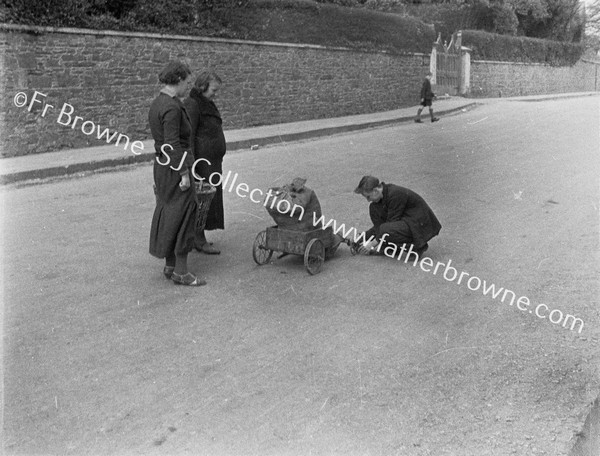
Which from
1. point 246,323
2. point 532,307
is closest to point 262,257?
point 246,323

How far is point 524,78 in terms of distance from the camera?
40.0 metres

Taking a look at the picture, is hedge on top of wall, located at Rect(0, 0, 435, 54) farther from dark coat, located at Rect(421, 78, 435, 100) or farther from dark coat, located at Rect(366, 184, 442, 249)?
dark coat, located at Rect(366, 184, 442, 249)

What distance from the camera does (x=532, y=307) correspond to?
5.51 metres

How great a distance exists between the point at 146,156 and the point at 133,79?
2896 millimetres

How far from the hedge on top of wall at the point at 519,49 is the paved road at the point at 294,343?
2796 cm

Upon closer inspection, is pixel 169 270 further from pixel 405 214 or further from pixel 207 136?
pixel 405 214

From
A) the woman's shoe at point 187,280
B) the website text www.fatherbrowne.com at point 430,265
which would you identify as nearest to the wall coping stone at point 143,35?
the website text www.fatherbrowne.com at point 430,265

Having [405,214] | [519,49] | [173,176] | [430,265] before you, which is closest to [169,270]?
[173,176]

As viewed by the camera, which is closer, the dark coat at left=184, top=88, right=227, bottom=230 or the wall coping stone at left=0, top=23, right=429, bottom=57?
the dark coat at left=184, top=88, right=227, bottom=230

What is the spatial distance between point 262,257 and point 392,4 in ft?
98.3

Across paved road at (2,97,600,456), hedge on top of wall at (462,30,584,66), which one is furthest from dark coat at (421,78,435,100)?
hedge on top of wall at (462,30,584,66)

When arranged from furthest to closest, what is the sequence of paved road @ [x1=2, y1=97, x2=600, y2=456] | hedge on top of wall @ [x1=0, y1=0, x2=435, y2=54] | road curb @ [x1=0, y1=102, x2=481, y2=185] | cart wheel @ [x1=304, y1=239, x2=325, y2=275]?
hedge on top of wall @ [x1=0, y1=0, x2=435, y2=54], road curb @ [x1=0, y1=102, x2=481, y2=185], cart wheel @ [x1=304, y1=239, x2=325, y2=275], paved road @ [x1=2, y1=97, x2=600, y2=456]

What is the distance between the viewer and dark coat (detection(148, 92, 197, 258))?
18.1 feet

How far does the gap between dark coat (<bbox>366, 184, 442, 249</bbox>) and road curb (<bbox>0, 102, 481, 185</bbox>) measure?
6.68m
